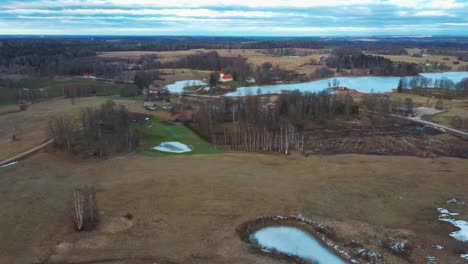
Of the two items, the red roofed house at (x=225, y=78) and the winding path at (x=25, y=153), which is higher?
the red roofed house at (x=225, y=78)

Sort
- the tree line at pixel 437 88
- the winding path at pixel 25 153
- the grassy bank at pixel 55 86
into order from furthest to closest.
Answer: the tree line at pixel 437 88
the grassy bank at pixel 55 86
the winding path at pixel 25 153

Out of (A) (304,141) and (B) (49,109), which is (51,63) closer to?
(B) (49,109)

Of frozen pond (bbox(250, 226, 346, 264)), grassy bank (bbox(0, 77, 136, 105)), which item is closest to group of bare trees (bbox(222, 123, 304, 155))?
frozen pond (bbox(250, 226, 346, 264))

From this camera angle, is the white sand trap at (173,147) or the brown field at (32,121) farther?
the white sand trap at (173,147)

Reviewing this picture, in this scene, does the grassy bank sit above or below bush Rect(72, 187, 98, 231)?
above

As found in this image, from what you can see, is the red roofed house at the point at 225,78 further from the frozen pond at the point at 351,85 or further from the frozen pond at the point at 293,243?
the frozen pond at the point at 293,243

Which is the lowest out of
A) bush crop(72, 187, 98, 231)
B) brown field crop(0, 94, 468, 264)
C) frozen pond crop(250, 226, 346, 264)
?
frozen pond crop(250, 226, 346, 264)

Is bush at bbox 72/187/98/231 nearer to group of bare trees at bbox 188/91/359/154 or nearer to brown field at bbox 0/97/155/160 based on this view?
brown field at bbox 0/97/155/160

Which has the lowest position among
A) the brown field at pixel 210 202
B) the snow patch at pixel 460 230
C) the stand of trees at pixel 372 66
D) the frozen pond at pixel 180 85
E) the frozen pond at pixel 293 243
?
the frozen pond at pixel 293 243

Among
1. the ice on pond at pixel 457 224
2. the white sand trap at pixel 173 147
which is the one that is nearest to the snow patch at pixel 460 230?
the ice on pond at pixel 457 224
